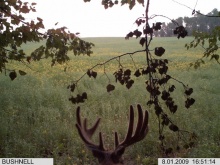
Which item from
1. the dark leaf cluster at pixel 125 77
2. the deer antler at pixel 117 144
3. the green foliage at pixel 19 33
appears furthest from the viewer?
the green foliage at pixel 19 33

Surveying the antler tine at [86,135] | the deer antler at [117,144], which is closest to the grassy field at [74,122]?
the antler tine at [86,135]

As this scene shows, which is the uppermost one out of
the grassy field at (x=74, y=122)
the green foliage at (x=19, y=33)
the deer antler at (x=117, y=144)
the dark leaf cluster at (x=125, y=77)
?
the green foliage at (x=19, y=33)

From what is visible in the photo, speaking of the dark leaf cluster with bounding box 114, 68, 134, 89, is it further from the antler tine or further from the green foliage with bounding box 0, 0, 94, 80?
the green foliage with bounding box 0, 0, 94, 80

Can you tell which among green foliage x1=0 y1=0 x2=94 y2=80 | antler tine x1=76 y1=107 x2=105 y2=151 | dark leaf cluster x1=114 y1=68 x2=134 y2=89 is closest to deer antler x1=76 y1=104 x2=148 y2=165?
antler tine x1=76 y1=107 x2=105 y2=151

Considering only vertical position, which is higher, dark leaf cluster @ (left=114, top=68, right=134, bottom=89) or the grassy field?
dark leaf cluster @ (left=114, top=68, right=134, bottom=89)

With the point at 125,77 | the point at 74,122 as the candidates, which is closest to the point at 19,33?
the point at 125,77

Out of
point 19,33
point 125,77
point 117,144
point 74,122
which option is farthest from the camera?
point 74,122

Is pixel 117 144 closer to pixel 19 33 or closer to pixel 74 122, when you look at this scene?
pixel 19 33

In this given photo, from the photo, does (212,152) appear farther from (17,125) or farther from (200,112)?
(17,125)

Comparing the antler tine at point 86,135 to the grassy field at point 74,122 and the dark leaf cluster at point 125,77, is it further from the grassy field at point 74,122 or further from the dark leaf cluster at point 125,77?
the grassy field at point 74,122

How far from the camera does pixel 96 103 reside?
7.43 m

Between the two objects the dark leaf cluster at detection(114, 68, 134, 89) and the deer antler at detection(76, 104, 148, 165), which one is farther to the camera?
the dark leaf cluster at detection(114, 68, 134, 89)

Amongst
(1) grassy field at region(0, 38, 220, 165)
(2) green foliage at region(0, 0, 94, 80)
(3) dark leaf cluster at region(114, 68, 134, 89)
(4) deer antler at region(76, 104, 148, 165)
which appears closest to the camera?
(4) deer antler at region(76, 104, 148, 165)

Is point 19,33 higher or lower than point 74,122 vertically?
higher
